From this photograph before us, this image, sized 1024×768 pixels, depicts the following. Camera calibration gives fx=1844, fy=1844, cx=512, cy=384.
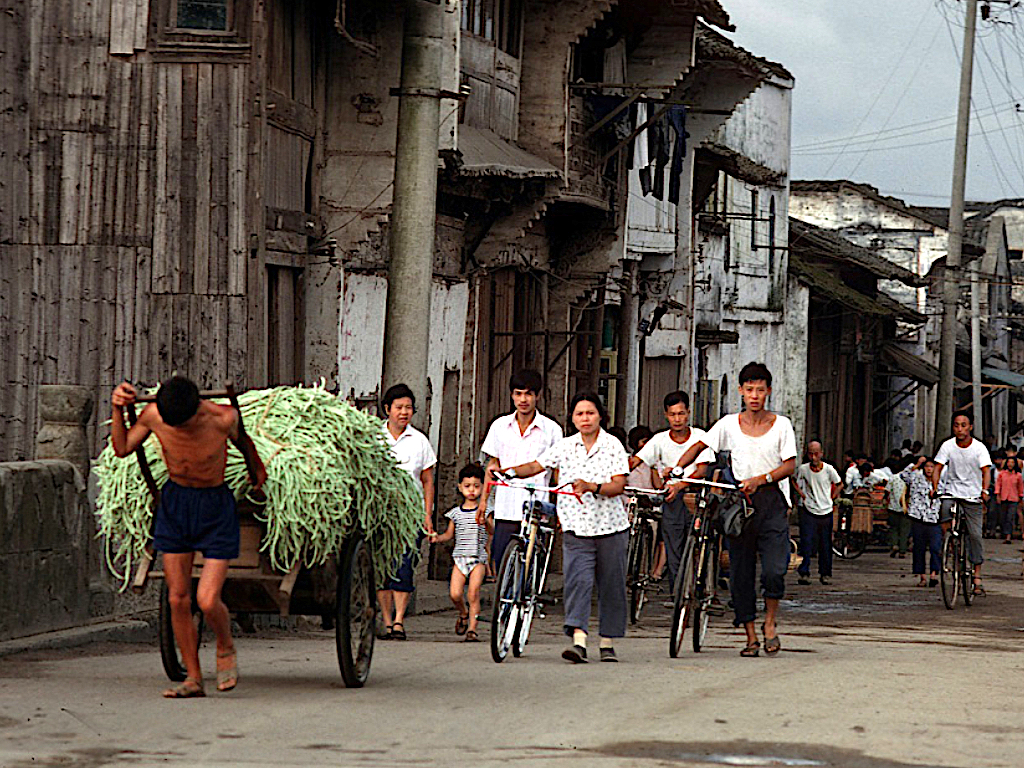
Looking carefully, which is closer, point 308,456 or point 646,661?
point 308,456

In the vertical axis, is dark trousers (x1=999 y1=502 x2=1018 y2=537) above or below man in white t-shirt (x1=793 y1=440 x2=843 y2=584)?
below

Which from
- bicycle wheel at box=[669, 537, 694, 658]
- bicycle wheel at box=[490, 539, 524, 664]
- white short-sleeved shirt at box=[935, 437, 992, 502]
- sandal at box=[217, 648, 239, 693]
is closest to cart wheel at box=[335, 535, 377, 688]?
sandal at box=[217, 648, 239, 693]

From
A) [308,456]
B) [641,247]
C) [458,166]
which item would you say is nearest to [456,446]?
[458,166]

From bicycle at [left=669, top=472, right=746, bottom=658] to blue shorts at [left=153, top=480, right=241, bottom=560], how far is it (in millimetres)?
4180

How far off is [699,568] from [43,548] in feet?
14.7

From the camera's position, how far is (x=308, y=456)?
30.6 ft

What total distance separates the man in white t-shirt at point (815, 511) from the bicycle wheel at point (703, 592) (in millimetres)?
11220

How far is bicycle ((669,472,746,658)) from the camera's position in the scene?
1262 centimetres

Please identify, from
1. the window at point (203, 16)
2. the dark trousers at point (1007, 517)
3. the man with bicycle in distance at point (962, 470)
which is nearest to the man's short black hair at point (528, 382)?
the window at point (203, 16)

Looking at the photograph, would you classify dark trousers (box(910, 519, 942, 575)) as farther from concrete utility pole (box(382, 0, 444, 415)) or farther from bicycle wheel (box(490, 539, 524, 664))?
bicycle wheel (box(490, 539, 524, 664))

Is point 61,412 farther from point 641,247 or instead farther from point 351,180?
point 641,247

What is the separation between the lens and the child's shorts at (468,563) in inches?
579

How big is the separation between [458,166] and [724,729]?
36.1 ft

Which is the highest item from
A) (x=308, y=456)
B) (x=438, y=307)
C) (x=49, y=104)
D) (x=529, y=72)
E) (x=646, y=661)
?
(x=529, y=72)
